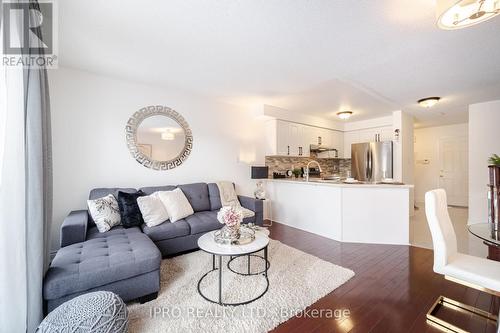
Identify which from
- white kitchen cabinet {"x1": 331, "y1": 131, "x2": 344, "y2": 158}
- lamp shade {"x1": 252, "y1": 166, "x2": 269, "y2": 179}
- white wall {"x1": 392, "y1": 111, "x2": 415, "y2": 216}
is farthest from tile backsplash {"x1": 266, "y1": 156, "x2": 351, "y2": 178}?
white wall {"x1": 392, "y1": 111, "x2": 415, "y2": 216}

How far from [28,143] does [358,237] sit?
4005 mm

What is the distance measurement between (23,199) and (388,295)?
3.02 meters

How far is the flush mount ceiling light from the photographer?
1.47 m

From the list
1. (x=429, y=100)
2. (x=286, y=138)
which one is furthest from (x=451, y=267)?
(x=286, y=138)

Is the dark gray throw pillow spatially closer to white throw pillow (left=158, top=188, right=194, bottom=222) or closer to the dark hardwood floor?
white throw pillow (left=158, top=188, right=194, bottom=222)

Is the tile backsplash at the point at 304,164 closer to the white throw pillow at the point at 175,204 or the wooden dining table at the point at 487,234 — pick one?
the white throw pillow at the point at 175,204

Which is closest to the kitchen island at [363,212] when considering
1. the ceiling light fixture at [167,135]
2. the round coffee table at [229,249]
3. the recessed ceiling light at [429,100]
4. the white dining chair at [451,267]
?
the white dining chair at [451,267]

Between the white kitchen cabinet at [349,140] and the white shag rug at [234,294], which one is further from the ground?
the white kitchen cabinet at [349,140]

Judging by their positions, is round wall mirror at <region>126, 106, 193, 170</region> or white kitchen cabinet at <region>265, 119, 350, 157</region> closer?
round wall mirror at <region>126, 106, 193, 170</region>

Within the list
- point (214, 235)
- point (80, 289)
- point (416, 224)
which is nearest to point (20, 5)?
point (80, 289)

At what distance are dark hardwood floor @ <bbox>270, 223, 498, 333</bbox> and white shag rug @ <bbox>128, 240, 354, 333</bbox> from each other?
0.41 ft

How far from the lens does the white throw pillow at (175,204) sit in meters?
2.98

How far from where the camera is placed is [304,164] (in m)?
5.88

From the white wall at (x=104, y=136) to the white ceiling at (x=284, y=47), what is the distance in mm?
275
